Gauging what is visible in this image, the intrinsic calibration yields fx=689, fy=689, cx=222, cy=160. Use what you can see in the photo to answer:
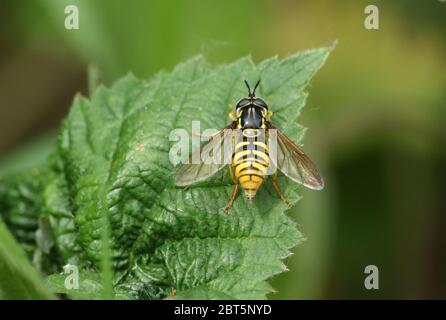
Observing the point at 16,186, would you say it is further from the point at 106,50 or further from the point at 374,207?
the point at 374,207

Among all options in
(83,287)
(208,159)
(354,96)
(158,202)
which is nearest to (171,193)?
(158,202)

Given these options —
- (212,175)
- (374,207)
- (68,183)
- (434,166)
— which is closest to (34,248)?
(68,183)

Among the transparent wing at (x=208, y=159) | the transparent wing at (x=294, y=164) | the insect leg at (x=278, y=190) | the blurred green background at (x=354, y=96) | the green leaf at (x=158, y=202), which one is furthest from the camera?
the blurred green background at (x=354, y=96)

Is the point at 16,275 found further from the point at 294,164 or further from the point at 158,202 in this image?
the point at 294,164

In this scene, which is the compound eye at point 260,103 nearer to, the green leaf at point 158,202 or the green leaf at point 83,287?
the green leaf at point 158,202

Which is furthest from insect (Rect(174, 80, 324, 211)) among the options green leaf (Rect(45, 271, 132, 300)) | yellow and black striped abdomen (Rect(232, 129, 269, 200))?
green leaf (Rect(45, 271, 132, 300))

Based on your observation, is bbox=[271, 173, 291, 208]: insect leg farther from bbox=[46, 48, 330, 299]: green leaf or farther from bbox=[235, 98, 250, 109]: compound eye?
bbox=[235, 98, 250, 109]: compound eye

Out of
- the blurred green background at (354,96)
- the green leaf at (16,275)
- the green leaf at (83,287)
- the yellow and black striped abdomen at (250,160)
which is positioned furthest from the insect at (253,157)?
the blurred green background at (354,96)
